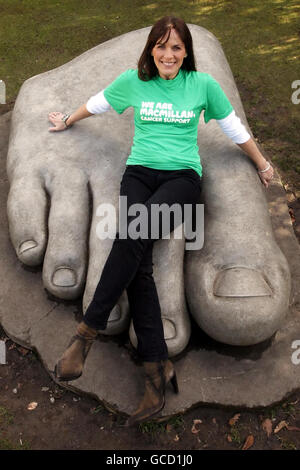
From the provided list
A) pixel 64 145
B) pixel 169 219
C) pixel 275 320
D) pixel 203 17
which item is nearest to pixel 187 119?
pixel 169 219

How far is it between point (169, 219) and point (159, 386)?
106 cm

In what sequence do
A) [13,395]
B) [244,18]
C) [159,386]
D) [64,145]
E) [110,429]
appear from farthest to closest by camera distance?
[244,18] → [64,145] → [13,395] → [110,429] → [159,386]

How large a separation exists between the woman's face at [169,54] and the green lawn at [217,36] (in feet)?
8.65

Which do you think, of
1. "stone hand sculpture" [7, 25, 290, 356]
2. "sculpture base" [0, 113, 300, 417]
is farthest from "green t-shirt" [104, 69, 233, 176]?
"sculpture base" [0, 113, 300, 417]

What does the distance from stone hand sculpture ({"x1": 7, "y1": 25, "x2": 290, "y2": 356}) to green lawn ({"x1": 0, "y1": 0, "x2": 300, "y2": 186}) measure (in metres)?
1.83

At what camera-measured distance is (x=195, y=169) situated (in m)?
3.73

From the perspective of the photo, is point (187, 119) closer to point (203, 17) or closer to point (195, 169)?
point (195, 169)

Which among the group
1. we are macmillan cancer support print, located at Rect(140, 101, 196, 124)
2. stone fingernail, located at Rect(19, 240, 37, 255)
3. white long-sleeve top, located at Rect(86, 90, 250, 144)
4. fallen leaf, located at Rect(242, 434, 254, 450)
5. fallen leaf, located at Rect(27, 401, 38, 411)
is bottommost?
fallen leaf, located at Rect(27, 401, 38, 411)

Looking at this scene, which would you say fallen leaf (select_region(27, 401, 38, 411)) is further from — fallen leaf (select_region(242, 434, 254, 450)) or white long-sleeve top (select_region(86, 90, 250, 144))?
white long-sleeve top (select_region(86, 90, 250, 144))

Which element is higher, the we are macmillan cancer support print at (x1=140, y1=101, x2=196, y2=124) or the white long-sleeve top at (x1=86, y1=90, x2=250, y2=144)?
the we are macmillan cancer support print at (x1=140, y1=101, x2=196, y2=124)

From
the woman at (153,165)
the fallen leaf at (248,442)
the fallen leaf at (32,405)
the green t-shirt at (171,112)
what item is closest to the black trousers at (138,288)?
the woman at (153,165)

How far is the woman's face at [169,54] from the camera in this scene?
3.42m

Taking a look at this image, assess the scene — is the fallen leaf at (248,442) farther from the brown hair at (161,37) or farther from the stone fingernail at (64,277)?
the brown hair at (161,37)

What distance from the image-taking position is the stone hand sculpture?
340cm
